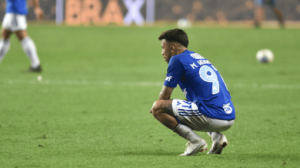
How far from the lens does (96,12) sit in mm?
20469

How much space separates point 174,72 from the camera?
4363 mm

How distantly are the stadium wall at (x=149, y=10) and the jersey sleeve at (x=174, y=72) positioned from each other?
16.1m

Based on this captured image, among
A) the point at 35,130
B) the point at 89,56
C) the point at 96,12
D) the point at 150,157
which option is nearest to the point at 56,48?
the point at 89,56

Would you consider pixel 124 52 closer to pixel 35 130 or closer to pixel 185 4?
pixel 185 4

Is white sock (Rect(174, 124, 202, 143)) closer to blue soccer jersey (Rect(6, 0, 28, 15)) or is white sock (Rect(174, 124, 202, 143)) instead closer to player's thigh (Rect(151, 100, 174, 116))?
player's thigh (Rect(151, 100, 174, 116))

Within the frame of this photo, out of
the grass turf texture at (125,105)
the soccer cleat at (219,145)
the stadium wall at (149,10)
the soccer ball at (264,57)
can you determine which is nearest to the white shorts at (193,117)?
the soccer cleat at (219,145)

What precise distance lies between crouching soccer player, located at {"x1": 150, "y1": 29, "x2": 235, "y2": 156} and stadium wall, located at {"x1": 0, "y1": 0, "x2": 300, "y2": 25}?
16.0 metres

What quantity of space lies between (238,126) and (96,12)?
15.2 meters

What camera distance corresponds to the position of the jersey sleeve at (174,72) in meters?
4.36

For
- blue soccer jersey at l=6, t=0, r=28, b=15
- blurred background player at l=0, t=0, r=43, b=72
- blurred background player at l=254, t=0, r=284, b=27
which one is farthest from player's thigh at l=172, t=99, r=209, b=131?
blurred background player at l=254, t=0, r=284, b=27

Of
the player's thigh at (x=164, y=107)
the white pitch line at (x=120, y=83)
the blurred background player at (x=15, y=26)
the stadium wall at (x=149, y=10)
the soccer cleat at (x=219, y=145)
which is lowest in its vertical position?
the stadium wall at (x=149, y=10)

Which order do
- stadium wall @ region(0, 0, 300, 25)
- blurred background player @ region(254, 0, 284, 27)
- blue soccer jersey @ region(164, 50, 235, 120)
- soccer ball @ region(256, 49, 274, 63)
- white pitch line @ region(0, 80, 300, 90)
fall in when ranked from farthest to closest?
stadium wall @ region(0, 0, 300, 25) → blurred background player @ region(254, 0, 284, 27) → soccer ball @ region(256, 49, 274, 63) → white pitch line @ region(0, 80, 300, 90) → blue soccer jersey @ region(164, 50, 235, 120)

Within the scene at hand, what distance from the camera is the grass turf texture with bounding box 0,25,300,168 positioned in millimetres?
4457

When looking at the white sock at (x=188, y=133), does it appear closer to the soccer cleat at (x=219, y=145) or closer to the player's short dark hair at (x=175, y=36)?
the soccer cleat at (x=219, y=145)
